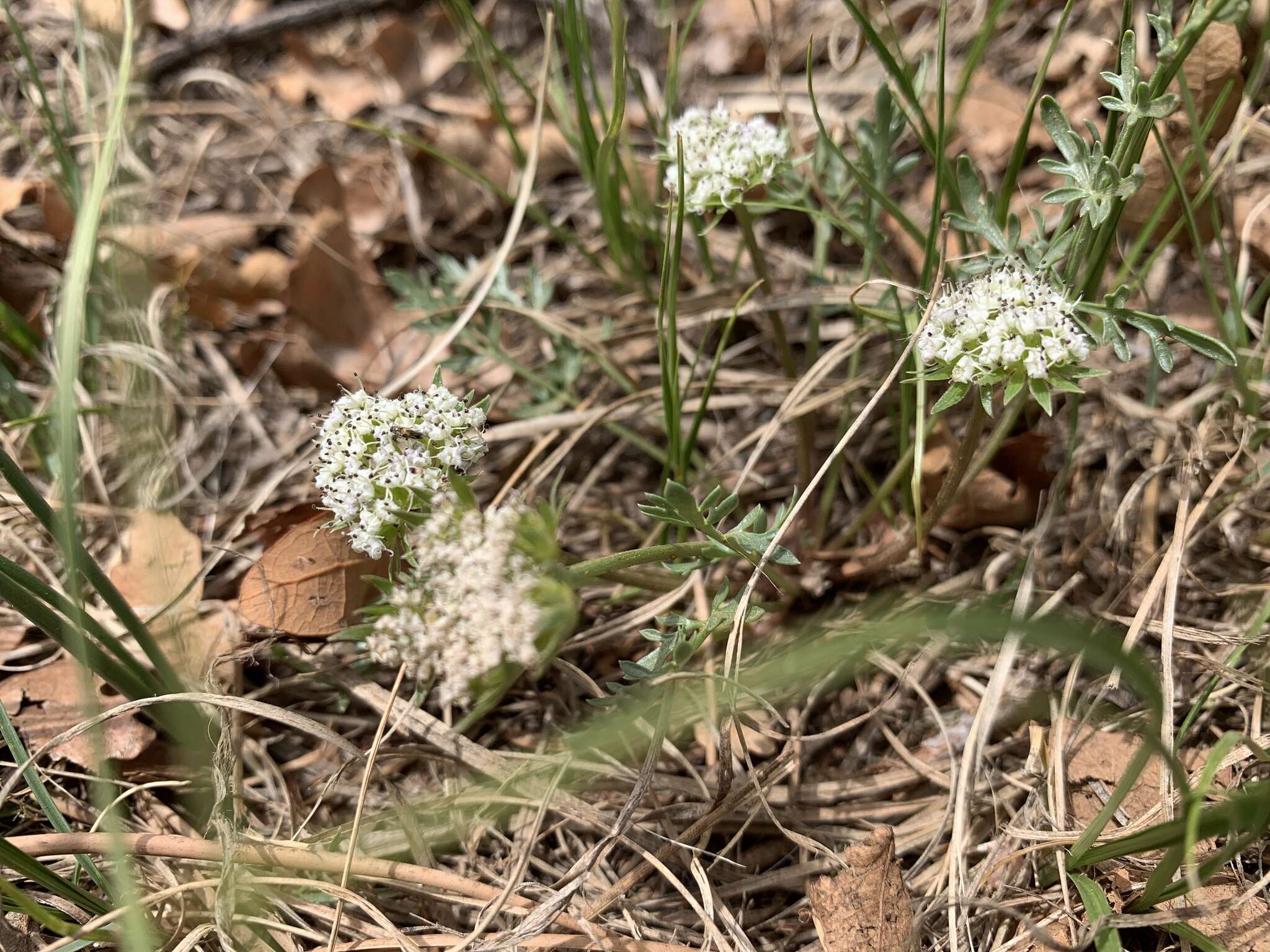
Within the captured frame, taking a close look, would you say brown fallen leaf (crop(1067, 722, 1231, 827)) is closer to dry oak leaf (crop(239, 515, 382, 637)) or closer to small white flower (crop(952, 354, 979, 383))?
small white flower (crop(952, 354, 979, 383))

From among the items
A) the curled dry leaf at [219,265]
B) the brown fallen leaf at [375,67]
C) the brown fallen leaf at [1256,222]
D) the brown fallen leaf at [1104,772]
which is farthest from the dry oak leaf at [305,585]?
the brown fallen leaf at [1256,222]

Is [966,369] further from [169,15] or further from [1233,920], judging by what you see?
[169,15]

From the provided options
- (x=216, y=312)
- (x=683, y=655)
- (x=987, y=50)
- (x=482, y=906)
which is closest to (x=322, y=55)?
(x=216, y=312)

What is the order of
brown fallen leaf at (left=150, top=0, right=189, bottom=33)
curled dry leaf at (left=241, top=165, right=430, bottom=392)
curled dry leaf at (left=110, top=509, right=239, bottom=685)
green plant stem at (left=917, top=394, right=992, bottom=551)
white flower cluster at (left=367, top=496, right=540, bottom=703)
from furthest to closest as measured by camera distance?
brown fallen leaf at (left=150, top=0, right=189, bottom=33)
curled dry leaf at (left=241, top=165, right=430, bottom=392)
curled dry leaf at (left=110, top=509, right=239, bottom=685)
green plant stem at (left=917, top=394, right=992, bottom=551)
white flower cluster at (left=367, top=496, right=540, bottom=703)

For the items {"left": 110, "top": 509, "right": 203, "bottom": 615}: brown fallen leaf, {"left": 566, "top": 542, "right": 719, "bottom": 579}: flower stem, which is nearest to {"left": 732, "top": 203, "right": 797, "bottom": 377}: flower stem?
{"left": 566, "top": 542, "right": 719, "bottom": 579}: flower stem

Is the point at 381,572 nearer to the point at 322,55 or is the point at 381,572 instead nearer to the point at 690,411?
the point at 690,411

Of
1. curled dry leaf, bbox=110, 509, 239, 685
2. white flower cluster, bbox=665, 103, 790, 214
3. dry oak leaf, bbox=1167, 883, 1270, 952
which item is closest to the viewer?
dry oak leaf, bbox=1167, 883, 1270, 952
